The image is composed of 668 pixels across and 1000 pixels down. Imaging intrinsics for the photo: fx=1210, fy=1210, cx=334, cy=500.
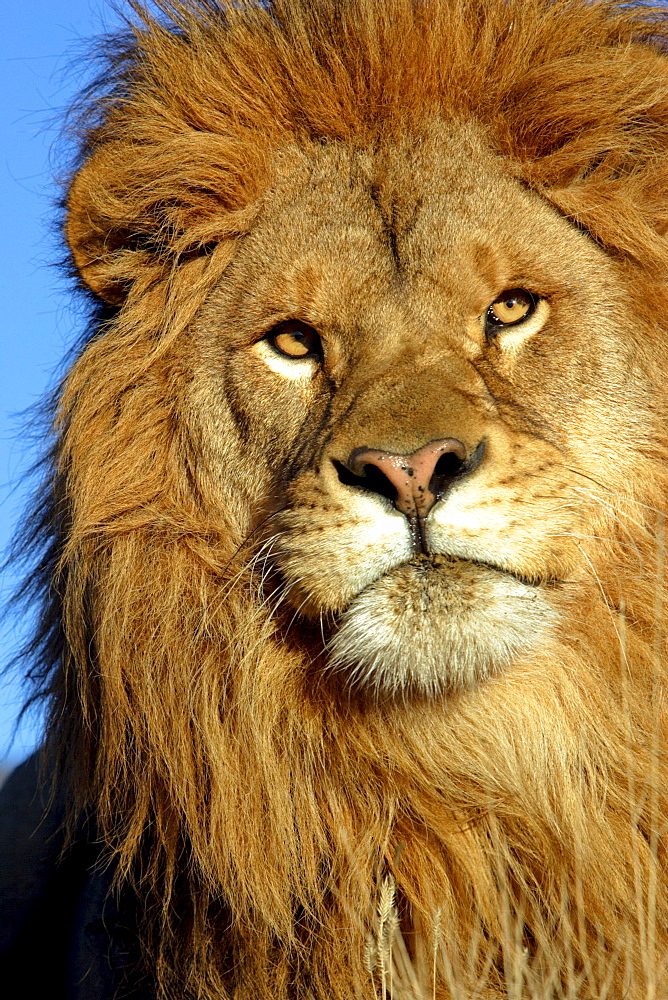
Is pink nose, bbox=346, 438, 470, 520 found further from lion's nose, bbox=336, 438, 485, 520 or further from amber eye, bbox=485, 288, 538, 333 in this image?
amber eye, bbox=485, 288, 538, 333

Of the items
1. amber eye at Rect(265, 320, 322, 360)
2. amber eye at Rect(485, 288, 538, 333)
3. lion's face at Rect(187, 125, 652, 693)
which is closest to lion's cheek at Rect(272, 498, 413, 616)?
lion's face at Rect(187, 125, 652, 693)

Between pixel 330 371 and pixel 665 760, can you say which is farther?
pixel 330 371

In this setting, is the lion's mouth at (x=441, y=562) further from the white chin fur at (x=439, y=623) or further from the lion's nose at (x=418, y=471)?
the lion's nose at (x=418, y=471)

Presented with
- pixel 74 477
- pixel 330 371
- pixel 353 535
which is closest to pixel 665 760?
pixel 353 535

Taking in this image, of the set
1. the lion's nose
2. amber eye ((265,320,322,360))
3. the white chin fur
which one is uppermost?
amber eye ((265,320,322,360))

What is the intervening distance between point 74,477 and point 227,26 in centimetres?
143

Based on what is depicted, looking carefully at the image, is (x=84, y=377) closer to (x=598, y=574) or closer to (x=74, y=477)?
(x=74, y=477)

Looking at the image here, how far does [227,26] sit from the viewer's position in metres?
3.65

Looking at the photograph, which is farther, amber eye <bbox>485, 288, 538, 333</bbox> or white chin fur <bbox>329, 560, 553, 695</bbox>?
amber eye <bbox>485, 288, 538, 333</bbox>

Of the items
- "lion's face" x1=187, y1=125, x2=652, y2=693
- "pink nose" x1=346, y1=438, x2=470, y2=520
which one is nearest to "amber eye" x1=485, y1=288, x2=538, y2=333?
"lion's face" x1=187, y1=125, x2=652, y2=693

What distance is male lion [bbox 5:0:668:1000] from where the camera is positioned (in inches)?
114

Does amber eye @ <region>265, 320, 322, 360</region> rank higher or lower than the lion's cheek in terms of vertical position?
higher

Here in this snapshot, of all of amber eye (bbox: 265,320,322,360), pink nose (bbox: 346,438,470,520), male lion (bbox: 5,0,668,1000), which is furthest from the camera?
amber eye (bbox: 265,320,322,360)

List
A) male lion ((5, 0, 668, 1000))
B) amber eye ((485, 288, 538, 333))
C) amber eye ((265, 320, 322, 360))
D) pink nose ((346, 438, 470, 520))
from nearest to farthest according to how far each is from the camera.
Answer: pink nose ((346, 438, 470, 520)) → male lion ((5, 0, 668, 1000)) → amber eye ((485, 288, 538, 333)) → amber eye ((265, 320, 322, 360))
